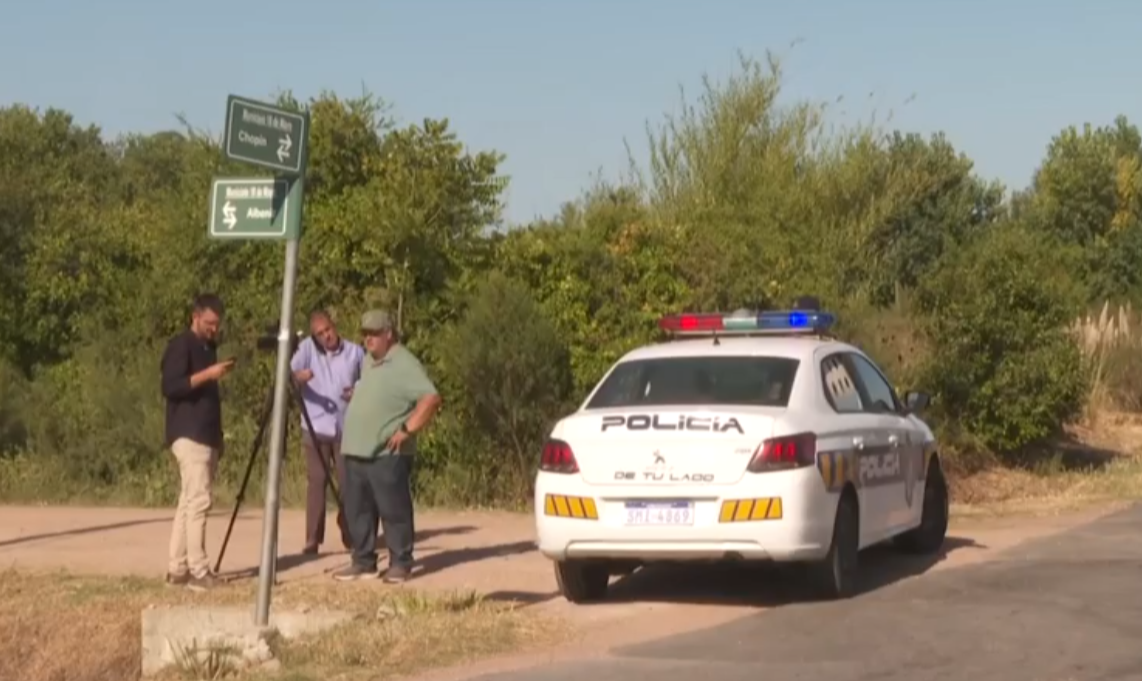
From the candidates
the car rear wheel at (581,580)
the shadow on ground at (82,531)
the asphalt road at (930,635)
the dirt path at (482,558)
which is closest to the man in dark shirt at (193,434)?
the dirt path at (482,558)

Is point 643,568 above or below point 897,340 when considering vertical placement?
below

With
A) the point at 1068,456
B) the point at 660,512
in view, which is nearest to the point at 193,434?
the point at 660,512

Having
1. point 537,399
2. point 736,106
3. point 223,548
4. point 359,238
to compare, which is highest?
point 736,106

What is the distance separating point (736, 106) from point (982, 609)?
1522cm

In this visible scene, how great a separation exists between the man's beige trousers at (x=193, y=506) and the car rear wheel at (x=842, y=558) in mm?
3975

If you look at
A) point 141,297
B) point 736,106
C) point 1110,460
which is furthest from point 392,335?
point 736,106

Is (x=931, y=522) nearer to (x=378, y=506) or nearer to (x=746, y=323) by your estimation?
(x=746, y=323)

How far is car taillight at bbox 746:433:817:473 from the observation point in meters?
10.6

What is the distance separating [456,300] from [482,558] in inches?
171

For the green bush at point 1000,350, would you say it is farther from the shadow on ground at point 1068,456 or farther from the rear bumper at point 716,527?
the rear bumper at point 716,527

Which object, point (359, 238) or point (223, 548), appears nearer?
point (223, 548)

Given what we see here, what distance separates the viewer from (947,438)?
18734mm

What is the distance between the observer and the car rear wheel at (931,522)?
13.6 metres

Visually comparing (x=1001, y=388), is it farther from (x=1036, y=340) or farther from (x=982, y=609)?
(x=982, y=609)
